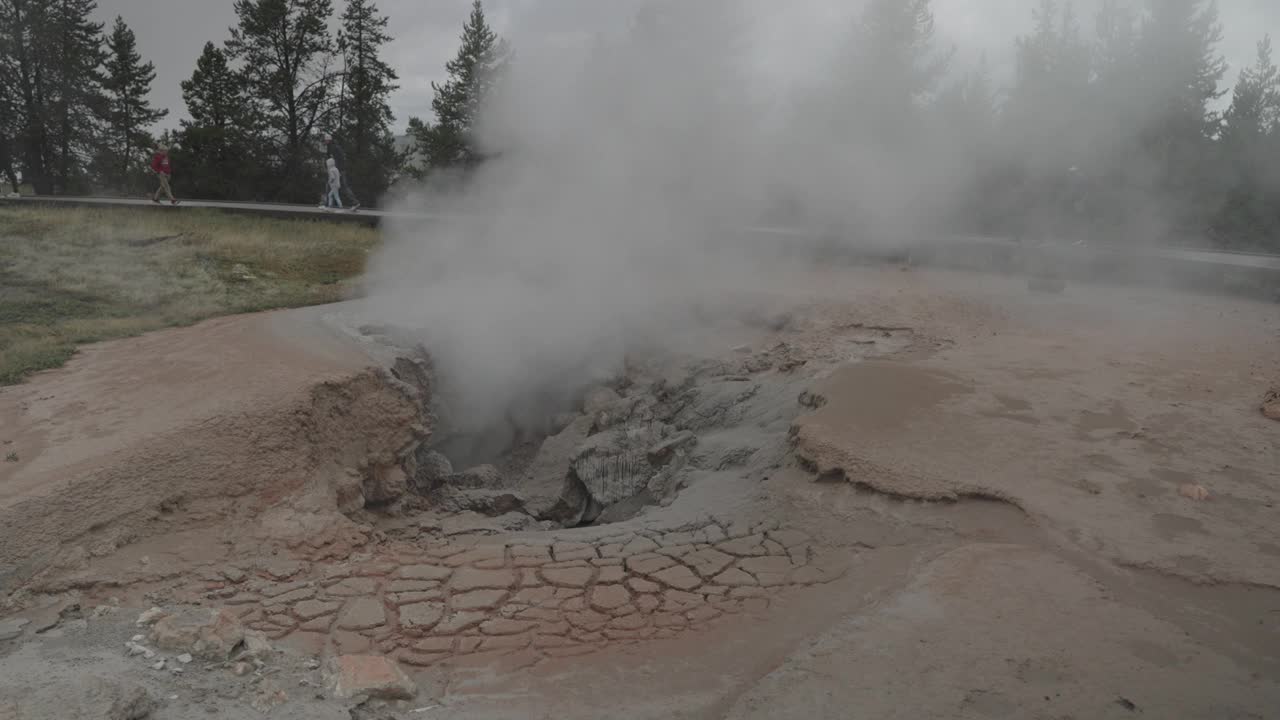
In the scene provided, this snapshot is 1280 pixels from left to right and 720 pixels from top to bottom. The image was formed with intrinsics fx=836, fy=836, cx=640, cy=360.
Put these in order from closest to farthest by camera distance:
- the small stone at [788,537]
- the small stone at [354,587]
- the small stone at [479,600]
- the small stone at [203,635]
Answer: the small stone at [203,635], the small stone at [479,600], the small stone at [354,587], the small stone at [788,537]

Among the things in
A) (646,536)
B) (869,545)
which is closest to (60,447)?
(646,536)

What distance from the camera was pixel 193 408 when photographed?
15.3 ft

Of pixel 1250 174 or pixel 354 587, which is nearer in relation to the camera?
pixel 354 587

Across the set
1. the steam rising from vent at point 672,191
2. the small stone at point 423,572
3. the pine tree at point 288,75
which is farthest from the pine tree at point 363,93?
the small stone at point 423,572

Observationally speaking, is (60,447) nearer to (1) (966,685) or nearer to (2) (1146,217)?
(1) (966,685)

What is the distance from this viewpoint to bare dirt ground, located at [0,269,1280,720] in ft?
9.14

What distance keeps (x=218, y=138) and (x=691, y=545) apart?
19.9 m

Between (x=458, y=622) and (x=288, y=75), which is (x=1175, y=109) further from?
(x=288, y=75)

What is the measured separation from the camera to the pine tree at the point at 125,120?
23031 mm

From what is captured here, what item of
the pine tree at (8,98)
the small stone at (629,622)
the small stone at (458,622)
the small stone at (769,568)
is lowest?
the small stone at (458,622)

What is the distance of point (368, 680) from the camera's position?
9.55 ft

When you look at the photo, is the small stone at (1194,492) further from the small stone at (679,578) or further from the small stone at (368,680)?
the small stone at (368,680)

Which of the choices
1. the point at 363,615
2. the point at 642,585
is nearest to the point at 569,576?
the point at 642,585

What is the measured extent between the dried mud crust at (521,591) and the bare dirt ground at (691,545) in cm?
2
